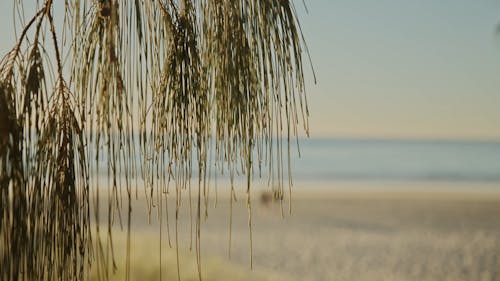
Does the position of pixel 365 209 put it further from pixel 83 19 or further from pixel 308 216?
pixel 83 19

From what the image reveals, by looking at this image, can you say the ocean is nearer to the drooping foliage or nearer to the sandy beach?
the sandy beach

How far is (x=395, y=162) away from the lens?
14125mm

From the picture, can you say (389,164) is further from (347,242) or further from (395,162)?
(347,242)

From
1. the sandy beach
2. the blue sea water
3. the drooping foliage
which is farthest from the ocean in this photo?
the drooping foliage

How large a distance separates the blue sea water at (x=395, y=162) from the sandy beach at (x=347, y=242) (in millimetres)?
2425

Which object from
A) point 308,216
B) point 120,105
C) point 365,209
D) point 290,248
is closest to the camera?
point 120,105

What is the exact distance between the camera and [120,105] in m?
0.90

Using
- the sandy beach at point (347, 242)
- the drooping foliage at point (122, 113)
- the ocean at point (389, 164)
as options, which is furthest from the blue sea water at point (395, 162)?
the drooping foliage at point (122, 113)

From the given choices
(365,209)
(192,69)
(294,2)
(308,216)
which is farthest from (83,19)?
(365,209)

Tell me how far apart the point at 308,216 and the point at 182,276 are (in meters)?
5.20

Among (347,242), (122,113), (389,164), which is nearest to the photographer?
(122,113)

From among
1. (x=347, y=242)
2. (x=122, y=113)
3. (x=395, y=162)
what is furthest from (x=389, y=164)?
(x=122, y=113)

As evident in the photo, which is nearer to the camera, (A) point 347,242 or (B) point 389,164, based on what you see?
(A) point 347,242

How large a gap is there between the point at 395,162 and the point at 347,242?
7609 mm
